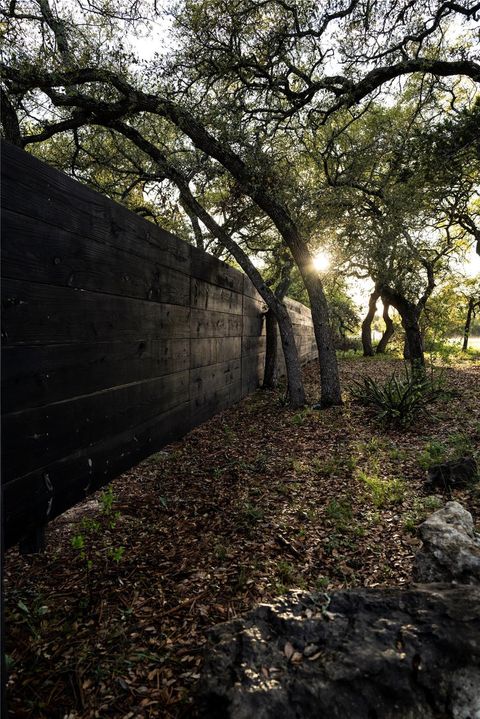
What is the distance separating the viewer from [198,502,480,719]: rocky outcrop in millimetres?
1229

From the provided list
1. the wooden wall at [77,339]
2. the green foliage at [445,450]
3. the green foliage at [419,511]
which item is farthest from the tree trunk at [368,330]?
the wooden wall at [77,339]

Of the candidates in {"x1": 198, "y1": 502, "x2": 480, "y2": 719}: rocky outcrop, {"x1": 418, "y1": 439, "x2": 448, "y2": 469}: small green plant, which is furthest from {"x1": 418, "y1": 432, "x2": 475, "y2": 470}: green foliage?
{"x1": 198, "y1": 502, "x2": 480, "y2": 719}: rocky outcrop

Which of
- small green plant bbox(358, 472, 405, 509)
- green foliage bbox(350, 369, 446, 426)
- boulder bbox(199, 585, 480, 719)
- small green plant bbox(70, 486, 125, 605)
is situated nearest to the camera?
boulder bbox(199, 585, 480, 719)

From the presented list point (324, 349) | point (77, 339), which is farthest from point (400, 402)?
point (77, 339)

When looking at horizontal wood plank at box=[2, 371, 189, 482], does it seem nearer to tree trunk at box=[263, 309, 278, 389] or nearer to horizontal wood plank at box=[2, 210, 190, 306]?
horizontal wood plank at box=[2, 210, 190, 306]

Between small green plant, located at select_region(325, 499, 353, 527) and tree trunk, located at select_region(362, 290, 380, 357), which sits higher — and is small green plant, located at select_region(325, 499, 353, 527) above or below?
below

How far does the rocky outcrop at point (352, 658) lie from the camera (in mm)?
1229

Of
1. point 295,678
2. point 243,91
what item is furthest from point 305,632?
point 243,91

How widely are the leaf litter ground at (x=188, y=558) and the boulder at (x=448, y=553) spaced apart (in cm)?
34

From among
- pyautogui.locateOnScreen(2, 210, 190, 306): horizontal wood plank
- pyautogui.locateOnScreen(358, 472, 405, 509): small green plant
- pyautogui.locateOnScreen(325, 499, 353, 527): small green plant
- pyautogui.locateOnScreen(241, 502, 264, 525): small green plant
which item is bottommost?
pyautogui.locateOnScreen(241, 502, 264, 525): small green plant

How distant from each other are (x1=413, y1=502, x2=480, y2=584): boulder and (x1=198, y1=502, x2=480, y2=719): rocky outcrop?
504 mm

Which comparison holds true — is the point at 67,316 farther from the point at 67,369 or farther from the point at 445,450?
the point at 445,450

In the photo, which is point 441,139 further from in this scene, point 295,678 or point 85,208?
point 295,678

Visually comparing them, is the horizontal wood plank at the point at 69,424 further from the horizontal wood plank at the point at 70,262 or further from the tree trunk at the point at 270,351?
the tree trunk at the point at 270,351
